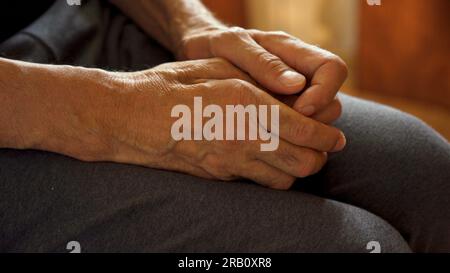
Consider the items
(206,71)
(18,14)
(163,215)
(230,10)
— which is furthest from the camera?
(230,10)

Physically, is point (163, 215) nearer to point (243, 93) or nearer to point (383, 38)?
point (243, 93)

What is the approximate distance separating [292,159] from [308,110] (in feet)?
0.22

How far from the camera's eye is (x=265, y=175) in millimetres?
715

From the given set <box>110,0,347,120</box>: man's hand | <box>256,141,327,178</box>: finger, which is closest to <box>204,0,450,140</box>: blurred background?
<box>110,0,347,120</box>: man's hand

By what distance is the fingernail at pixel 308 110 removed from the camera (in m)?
0.73

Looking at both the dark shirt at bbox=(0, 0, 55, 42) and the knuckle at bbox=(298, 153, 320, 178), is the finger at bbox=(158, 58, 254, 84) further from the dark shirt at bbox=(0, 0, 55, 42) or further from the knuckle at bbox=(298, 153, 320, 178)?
the dark shirt at bbox=(0, 0, 55, 42)

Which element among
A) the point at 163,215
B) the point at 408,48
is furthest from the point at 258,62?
the point at 408,48

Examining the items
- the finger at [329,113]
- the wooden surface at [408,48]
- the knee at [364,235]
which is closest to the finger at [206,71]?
the finger at [329,113]

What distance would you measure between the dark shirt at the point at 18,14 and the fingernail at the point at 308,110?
1.46 feet

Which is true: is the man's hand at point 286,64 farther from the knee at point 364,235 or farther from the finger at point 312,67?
the knee at point 364,235

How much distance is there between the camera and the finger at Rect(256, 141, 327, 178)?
2.33 feet

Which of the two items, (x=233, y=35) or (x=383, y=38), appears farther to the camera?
(x=383, y=38)
